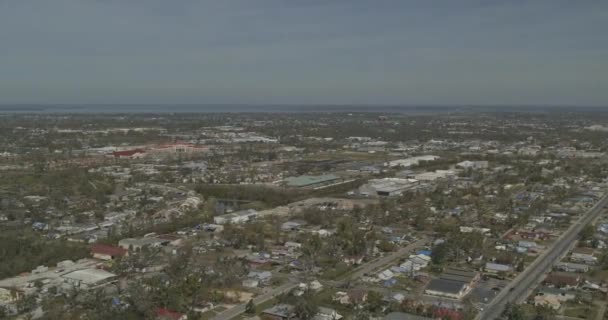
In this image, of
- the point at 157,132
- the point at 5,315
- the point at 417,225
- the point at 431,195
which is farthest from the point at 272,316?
the point at 157,132

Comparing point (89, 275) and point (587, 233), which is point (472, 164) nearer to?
point (587, 233)

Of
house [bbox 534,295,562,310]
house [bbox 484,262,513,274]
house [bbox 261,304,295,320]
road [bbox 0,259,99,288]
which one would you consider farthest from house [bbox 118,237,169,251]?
house [bbox 534,295,562,310]

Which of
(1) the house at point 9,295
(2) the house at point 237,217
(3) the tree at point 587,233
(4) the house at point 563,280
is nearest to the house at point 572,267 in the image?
(4) the house at point 563,280

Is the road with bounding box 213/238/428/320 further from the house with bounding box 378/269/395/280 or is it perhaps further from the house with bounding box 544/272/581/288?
the house with bounding box 544/272/581/288

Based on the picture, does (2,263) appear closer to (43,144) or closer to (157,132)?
(43,144)

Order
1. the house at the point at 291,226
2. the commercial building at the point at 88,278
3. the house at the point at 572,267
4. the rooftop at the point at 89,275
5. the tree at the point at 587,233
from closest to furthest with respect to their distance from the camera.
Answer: the commercial building at the point at 88,278 < the rooftop at the point at 89,275 < the house at the point at 572,267 < the tree at the point at 587,233 < the house at the point at 291,226

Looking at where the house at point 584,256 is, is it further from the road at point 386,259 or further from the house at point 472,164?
the house at point 472,164
